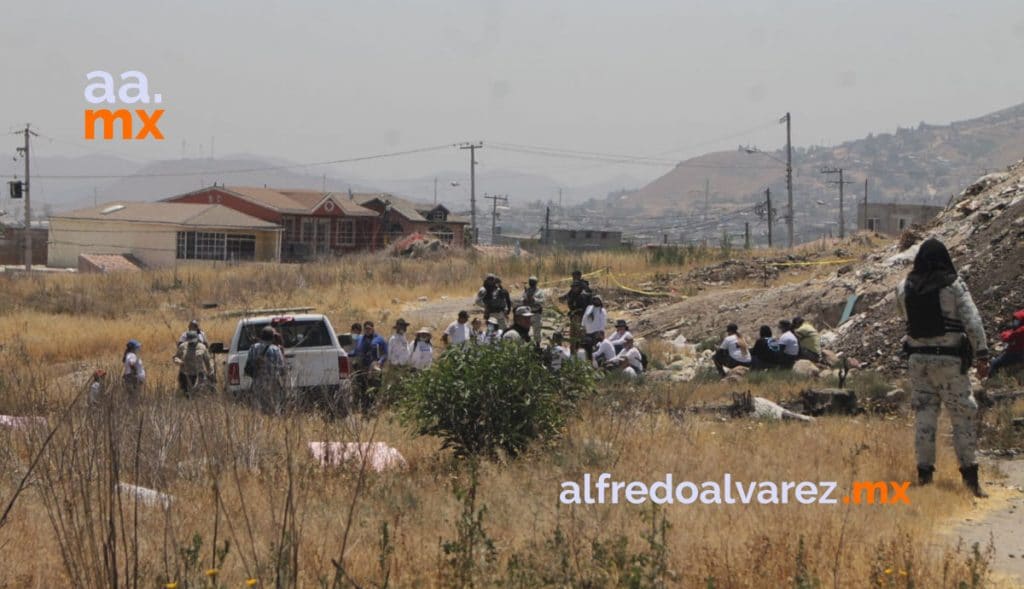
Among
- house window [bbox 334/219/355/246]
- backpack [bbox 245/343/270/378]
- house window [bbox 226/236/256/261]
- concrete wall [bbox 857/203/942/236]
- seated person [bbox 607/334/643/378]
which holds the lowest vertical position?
seated person [bbox 607/334/643/378]

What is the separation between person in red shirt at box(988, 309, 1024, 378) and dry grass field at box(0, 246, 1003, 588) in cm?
262

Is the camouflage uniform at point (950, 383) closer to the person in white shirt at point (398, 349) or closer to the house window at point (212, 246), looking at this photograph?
the person in white shirt at point (398, 349)

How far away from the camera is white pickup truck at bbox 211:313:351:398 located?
1534cm

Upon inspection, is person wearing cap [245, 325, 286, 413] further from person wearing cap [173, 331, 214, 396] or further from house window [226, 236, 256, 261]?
house window [226, 236, 256, 261]

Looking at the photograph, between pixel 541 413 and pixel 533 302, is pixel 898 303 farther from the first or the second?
pixel 533 302

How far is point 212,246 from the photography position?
69.9 m

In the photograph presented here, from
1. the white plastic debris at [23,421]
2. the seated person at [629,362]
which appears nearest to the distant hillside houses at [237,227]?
the seated person at [629,362]

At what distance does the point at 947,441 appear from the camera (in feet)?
34.4

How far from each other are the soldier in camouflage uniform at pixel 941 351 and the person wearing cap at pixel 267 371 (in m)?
4.67

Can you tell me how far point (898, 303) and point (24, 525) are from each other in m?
6.34

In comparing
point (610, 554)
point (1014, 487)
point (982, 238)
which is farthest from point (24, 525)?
point (982, 238)

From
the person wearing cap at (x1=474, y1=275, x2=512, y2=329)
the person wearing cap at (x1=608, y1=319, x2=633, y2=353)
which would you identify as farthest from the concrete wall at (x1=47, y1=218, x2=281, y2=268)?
the person wearing cap at (x1=608, y1=319, x2=633, y2=353)

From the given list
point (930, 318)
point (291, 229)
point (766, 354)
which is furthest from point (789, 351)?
point (291, 229)

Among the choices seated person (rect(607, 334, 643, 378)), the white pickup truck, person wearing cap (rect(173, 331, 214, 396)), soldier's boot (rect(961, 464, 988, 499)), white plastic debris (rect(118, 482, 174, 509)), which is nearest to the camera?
white plastic debris (rect(118, 482, 174, 509))
